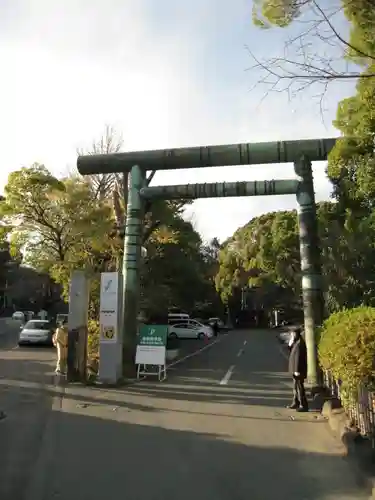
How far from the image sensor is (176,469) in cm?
686

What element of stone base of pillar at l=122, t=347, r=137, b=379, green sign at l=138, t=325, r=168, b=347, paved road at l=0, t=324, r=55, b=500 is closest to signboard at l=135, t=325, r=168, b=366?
green sign at l=138, t=325, r=168, b=347

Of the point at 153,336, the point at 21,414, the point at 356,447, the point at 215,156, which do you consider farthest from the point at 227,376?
the point at 356,447

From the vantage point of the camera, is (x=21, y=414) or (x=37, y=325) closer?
(x=21, y=414)

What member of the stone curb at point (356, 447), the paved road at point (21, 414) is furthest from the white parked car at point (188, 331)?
the stone curb at point (356, 447)

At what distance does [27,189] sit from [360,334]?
20684 millimetres

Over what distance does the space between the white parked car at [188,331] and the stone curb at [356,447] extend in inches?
1252

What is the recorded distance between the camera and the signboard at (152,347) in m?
15.4

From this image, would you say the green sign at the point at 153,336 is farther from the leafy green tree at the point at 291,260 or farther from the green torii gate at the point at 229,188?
the leafy green tree at the point at 291,260

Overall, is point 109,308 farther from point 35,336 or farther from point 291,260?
point 291,260

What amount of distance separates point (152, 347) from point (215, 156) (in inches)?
214

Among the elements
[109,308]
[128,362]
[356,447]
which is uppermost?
[109,308]

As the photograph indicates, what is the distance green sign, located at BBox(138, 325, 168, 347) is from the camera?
1553 cm

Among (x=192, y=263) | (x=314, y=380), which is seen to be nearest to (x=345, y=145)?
(x=314, y=380)

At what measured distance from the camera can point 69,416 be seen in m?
10.4
